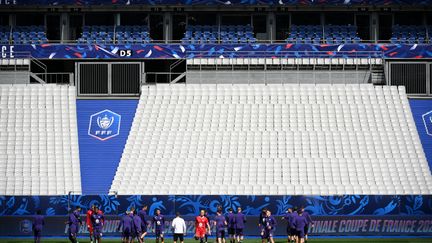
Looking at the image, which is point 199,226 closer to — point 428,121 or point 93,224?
point 93,224

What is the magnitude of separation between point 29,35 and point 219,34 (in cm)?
1176

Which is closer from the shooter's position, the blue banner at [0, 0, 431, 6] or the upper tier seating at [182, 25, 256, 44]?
the blue banner at [0, 0, 431, 6]

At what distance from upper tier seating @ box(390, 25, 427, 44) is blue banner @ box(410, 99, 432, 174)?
5.22 metres

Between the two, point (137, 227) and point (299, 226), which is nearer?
point (137, 227)

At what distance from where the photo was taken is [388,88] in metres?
58.6

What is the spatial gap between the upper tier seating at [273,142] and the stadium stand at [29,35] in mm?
8706

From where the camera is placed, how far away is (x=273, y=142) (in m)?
53.9

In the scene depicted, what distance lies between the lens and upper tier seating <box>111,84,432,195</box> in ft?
166

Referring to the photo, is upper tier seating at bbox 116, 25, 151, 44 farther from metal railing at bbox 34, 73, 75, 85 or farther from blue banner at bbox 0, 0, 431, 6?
metal railing at bbox 34, 73, 75, 85

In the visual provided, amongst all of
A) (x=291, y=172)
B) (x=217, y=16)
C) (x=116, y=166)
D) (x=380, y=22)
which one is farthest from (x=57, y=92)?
(x=380, y=22)

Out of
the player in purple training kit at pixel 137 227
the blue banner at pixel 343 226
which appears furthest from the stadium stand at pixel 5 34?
the player in purple training kit at pixel 137 227

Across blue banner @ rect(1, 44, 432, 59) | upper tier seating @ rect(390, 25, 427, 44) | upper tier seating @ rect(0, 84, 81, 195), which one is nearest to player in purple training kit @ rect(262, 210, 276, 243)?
upper tier seating @ rect(0, 84, 81, 195)

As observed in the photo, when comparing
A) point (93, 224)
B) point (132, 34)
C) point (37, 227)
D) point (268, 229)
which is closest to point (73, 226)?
point (93, 224)

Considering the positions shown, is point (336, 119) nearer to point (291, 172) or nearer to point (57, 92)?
point (291, 172)
